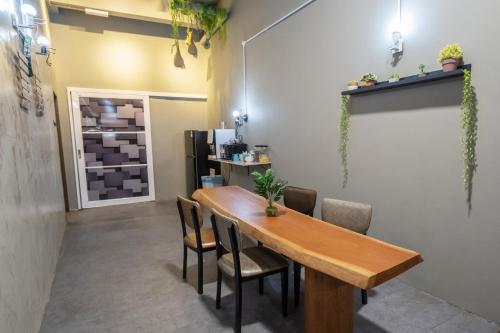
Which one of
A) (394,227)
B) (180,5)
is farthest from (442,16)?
(180,5)

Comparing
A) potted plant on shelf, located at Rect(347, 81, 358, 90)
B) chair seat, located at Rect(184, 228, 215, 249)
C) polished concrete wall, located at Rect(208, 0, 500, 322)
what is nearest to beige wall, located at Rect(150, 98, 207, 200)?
polished concrete wall, located at Rect(208, 0, 500, 322)

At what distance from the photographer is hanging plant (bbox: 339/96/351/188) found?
114 inches

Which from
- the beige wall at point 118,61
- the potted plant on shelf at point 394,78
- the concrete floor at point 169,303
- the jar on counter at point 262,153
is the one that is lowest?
the concrete floor at point 169,303

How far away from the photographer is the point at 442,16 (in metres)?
2.07

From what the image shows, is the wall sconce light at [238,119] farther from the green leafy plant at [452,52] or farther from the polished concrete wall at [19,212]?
the green leafy plant at [452,52]

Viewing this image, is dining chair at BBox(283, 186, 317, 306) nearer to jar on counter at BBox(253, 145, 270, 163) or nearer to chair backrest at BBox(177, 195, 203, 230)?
chair backrest at BBox(177, 195, 203, 230)

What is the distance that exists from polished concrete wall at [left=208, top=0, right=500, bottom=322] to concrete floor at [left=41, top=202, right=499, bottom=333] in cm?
28

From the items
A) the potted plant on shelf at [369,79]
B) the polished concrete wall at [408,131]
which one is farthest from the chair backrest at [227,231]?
the potted plant on shelf at [369,79]

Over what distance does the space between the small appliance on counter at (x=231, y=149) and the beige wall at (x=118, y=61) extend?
5.90ft

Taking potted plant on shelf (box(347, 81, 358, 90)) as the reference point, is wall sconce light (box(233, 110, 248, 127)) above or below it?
below

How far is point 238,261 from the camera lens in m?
1.83

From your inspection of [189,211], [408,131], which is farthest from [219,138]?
[408,131]

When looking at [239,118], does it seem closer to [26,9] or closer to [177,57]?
[177,57]

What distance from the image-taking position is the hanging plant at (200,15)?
16.9 feet
